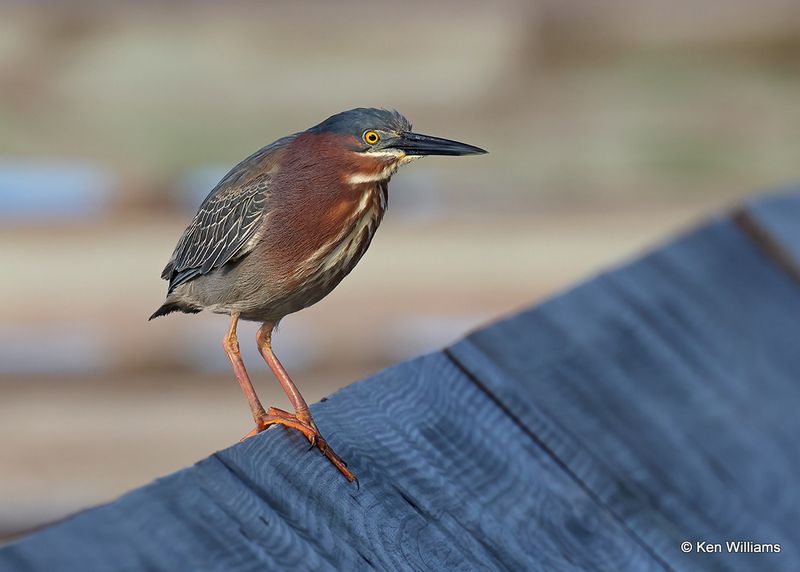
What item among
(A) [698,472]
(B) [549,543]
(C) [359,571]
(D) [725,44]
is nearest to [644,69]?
(D) [725,44]

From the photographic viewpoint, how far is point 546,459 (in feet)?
9.20

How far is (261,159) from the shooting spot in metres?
3.63

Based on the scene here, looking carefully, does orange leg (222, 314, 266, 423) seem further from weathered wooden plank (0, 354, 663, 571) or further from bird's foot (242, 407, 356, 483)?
weathered wooden plank (0, 354, 663, 571)

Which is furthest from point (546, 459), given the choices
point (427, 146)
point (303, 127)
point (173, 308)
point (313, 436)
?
point (303, 127)

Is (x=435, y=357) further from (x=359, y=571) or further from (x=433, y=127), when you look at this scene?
(x=433, y=127)

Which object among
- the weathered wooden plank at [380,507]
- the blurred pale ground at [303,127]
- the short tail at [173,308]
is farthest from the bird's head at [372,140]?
the blurred pale ground at [303,127]

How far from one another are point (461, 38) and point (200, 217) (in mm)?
2477

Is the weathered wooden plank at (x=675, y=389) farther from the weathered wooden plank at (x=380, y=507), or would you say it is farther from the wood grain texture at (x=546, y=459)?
the weathered wooden plank at (x=380, y=507)

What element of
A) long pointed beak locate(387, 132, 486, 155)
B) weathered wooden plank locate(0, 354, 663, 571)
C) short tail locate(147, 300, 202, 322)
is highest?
long pointed beak locate(387, 132, 486, 155)

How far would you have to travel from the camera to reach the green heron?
342 cm

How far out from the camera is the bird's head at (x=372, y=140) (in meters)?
3.44

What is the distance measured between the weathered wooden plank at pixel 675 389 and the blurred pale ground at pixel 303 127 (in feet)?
7.77

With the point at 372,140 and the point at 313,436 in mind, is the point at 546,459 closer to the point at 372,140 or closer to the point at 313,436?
the point at 313,436

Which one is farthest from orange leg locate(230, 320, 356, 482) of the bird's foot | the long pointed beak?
the long pointed beak
